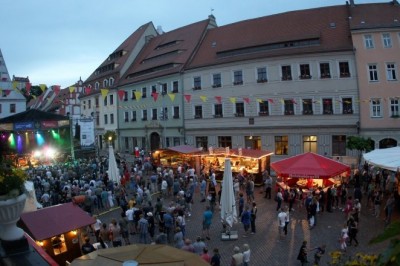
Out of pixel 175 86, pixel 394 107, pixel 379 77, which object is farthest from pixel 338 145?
pixel 175 86

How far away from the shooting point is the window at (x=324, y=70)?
29312mm

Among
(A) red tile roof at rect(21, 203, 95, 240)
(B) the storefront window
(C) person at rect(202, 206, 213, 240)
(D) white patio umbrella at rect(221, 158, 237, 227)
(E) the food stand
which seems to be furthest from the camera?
(E) the food stand

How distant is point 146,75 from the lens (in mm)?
42625

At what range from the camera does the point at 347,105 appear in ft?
93.8

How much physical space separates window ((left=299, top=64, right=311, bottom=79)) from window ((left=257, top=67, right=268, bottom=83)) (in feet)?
10.4

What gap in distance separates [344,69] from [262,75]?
6900mm

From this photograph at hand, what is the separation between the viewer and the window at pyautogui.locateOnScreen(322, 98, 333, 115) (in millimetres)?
29094

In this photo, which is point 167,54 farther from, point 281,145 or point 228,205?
point 228,205

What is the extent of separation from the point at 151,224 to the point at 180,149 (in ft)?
43.0

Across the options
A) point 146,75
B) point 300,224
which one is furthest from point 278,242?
point 146,75

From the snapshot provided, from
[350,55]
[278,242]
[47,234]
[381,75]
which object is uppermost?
[350,55]

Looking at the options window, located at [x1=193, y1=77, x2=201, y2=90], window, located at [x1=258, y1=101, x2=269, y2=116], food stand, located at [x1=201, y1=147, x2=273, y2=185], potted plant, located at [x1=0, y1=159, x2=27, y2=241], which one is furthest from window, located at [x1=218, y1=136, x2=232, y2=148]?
potted plant, located at [x1=0, y1=159, x2=27, y2=241]

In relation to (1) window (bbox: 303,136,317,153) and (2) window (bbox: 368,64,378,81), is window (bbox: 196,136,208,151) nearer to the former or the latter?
(1) window (bbox: 303,136,317,153)

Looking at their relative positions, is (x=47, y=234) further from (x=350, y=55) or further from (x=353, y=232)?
(x=350, y=55)
